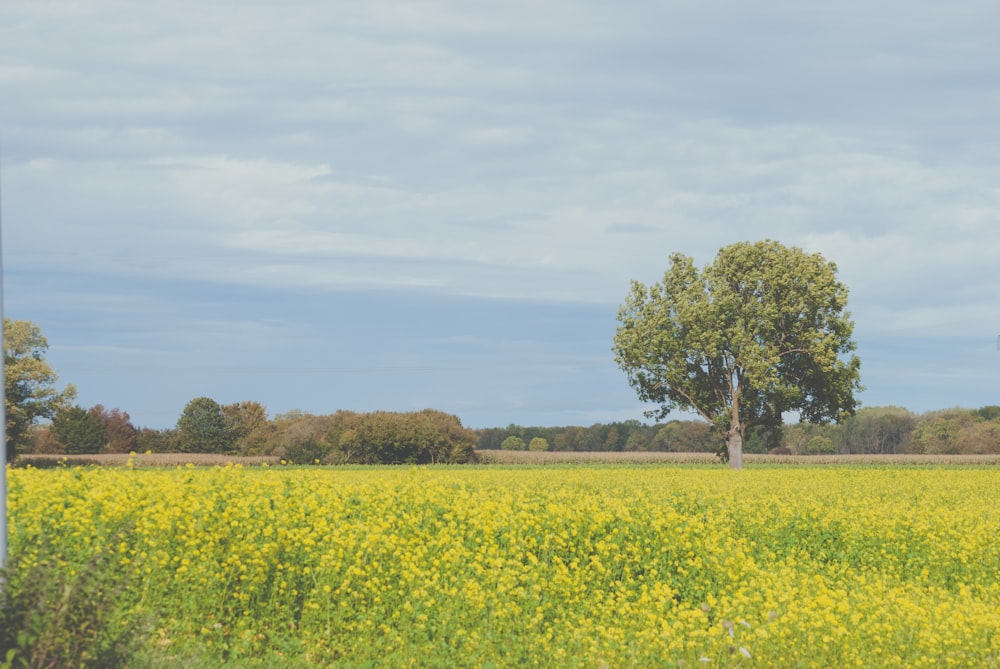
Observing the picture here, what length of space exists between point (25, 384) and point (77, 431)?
19.4 metres

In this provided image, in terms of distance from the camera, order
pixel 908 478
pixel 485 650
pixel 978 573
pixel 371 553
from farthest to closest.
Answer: pixel 908 478, pixel 978 573, pixel 371 553, pixel 485 650

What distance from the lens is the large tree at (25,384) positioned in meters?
60.1

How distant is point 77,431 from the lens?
79.8 metres

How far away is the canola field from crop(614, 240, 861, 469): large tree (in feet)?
110

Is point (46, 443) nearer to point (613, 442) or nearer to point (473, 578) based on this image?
point (613, 442)

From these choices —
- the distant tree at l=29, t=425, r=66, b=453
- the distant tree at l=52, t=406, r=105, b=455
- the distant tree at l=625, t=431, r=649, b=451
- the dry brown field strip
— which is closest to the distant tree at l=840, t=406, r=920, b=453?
the distant tree at l=625, t=431, r=649, b=451

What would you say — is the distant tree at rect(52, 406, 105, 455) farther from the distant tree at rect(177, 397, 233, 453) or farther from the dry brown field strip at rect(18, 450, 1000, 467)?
the distant tree at rect(177, 397, 233, 453)

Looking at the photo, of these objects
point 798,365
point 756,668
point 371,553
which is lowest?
point 756,668


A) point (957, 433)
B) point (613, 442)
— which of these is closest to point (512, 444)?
point (613, 442)

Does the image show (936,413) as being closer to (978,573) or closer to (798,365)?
(798,365)

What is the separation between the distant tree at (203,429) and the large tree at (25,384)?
92.0 ft

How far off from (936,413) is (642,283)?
8580 cm

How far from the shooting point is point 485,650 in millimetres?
10328

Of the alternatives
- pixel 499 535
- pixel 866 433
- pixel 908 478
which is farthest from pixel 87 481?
pixel 866 433
